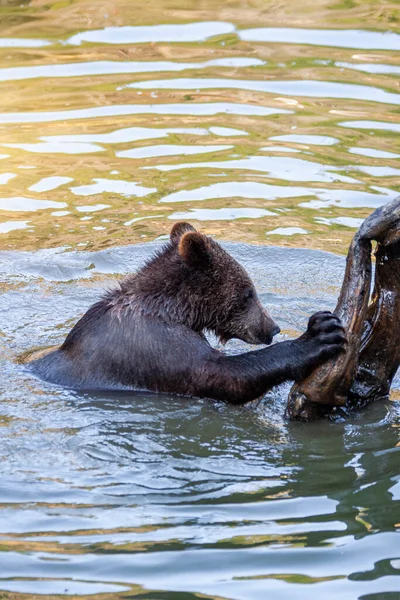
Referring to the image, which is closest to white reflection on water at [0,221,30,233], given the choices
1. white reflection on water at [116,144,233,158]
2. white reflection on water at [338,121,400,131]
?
white reflection on water at [116,144,233,158]

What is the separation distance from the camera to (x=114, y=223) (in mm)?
12703

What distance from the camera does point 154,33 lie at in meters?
→ 18.4

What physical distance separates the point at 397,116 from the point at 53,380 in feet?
28.1

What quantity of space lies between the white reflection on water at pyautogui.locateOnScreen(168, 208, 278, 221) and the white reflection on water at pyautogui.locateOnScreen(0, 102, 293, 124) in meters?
3.22

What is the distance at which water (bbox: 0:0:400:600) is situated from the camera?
593cm

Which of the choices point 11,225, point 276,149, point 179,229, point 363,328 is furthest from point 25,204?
point 363,328

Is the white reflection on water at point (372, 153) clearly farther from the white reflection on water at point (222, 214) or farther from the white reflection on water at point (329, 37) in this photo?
the white reflection on water at point (329, 37)

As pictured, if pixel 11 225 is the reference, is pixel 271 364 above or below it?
below

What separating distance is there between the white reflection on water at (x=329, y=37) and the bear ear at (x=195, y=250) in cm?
1031

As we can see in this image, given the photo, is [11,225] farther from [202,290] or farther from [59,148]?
[202,290]

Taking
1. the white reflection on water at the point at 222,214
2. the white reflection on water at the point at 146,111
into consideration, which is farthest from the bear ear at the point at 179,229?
the white reflection on water at the point at 146,111

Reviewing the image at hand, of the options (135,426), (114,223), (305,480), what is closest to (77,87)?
(114,223)

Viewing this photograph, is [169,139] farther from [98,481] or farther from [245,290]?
[98,481]

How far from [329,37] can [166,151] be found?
4879 mm
